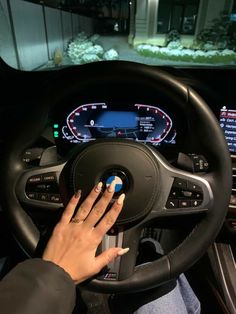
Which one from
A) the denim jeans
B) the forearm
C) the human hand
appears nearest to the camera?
the forearm

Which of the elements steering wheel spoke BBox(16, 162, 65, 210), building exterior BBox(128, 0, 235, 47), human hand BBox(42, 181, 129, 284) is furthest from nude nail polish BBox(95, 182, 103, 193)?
building exterior BBox(128, 0, 235, 47)

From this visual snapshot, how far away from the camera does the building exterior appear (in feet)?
4.28

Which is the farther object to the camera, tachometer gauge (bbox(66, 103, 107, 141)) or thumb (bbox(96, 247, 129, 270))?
tachometer gauge (bbox(66, 103, 107, 141))

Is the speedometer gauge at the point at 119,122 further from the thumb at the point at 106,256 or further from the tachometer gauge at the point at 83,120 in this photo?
the thumb at the point at 106,256

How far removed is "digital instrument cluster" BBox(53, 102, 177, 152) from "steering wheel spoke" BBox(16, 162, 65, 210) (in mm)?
289

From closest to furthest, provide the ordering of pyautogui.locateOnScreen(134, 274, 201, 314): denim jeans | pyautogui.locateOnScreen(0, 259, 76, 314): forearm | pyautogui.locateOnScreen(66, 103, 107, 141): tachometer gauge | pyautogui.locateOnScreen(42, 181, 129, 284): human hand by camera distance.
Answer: pyautogui.locateOnScreen(0, 259, 76, 314): forearm
pyautogui.locateOnScreen(42, 181, 129, 284): human hand
pyautogui.locateOnScreen(134, 274, 201, 314): denim jeans
pyautogui.locateOnScreen(66, 103, 107, 141): tachometer gauge

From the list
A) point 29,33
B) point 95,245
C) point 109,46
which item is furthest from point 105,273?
point 29,33

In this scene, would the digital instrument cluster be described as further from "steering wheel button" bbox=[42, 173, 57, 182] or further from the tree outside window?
the tree outside window

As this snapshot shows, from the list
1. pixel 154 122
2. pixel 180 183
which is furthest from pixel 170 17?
pixel 180 183

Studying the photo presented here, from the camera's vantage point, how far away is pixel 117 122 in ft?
3.70

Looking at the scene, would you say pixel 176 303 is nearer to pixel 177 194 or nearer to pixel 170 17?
pixel 177 194

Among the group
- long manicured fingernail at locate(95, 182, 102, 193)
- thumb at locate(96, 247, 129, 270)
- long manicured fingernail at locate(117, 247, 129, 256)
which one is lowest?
long manicured fingernail at locate(117, 247, 129, 256)

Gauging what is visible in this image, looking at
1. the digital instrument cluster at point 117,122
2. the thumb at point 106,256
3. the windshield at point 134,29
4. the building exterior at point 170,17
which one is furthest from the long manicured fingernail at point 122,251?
the building exterior at point 170,17

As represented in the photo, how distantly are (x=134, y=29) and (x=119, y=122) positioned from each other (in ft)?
1.47
